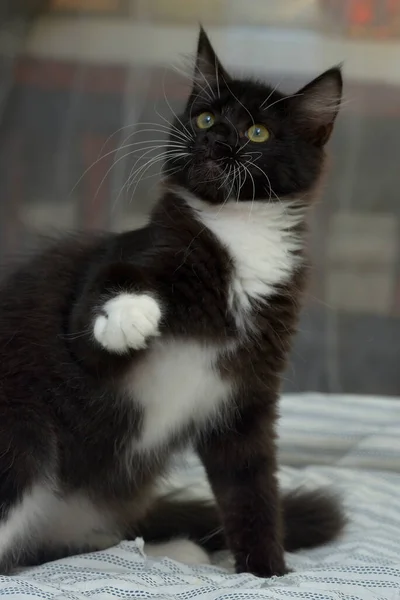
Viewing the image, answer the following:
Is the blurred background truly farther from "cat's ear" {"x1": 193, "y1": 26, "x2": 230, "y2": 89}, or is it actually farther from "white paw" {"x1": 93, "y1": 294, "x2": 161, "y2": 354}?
"white paw" {"x1": 93, "y1": 294, "x2": 161, "y2": 354}

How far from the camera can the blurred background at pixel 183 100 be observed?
2309 millimetres

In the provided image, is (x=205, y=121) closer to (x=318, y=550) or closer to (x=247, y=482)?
(x=247, y=482)

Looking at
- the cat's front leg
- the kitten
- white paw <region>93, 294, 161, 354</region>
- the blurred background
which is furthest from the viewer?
the blurred background

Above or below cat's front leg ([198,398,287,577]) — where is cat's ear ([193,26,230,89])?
above

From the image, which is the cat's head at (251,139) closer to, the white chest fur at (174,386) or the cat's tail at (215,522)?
the white chest fur at (174,386)

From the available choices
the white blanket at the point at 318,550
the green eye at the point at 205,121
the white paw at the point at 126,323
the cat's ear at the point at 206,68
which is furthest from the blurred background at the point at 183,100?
the white paw at the point at 126,323

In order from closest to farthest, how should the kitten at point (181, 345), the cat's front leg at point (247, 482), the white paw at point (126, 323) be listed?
the white paw at point (126, 323) < the kitten at point (181, 345) < the cat's front leg at point (247, 482)

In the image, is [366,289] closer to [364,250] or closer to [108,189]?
[364,250]

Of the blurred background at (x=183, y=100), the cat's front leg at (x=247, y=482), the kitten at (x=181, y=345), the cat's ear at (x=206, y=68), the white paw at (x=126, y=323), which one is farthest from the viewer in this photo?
the blurred background at (x=183, y=100)

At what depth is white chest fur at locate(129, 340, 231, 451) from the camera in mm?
1299

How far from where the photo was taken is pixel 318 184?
1.45 m

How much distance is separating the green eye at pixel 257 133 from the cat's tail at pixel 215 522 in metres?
0.75

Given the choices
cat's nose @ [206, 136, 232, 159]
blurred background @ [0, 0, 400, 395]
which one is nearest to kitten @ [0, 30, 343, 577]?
cat's nose @ [206, 136, 232, 159]

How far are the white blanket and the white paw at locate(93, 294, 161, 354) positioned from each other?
0.39 m
